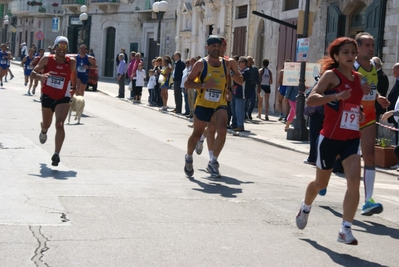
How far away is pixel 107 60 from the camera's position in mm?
54812

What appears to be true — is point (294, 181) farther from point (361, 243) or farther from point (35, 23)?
point (35, 23)

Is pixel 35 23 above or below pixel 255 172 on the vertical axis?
above

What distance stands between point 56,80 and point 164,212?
3988 millimetres

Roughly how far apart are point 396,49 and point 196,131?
10219mm

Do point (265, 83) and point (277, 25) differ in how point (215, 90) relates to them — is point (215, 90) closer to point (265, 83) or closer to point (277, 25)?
point (265, 83)

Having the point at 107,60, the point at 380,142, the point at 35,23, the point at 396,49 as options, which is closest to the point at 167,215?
the point at 380,142

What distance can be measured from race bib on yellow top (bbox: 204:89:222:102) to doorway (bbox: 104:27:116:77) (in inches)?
1744

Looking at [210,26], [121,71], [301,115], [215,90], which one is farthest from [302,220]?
[210,26]

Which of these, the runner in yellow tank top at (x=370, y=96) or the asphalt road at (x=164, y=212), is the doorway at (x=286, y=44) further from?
the runner in yellow tank top at (x=370, y=96)

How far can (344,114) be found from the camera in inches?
265

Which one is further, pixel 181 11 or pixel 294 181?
pixel 181 11

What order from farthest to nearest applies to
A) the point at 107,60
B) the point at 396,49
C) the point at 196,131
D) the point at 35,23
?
the point at 35,23, the point at 107,60, the point at 396,49, the point at 196,131

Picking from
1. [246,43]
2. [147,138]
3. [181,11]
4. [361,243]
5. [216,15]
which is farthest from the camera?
[181,11]

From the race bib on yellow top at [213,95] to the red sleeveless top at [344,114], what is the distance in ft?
12.0
